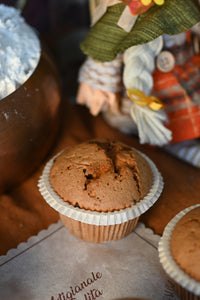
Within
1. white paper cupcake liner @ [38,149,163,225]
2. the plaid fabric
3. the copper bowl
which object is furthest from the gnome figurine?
white paper cupcake liner @ [38,149,163,225]

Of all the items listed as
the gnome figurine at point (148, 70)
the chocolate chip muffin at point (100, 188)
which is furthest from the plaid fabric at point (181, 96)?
the chocolate chip muffin at point (100, 188)

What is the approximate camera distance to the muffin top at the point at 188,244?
2.19 feet

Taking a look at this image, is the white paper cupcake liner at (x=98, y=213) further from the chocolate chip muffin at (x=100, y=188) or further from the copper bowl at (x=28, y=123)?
the copper bowl at (x=28, y=123)

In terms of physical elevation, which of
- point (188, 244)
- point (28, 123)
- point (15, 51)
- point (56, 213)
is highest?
point (15, 51)

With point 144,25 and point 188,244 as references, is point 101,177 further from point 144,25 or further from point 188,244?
point 144,25

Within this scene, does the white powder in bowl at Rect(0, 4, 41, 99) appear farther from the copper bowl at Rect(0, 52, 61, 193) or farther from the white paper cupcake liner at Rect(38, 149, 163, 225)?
the white paper cupcake liner at Rect(38, 149, 163, 225)

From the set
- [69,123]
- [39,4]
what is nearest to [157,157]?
[69,123]

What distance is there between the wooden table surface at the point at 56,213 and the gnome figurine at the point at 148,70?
6cm

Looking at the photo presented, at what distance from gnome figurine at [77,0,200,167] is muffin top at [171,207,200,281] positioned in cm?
35

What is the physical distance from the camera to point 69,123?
1.28 meters

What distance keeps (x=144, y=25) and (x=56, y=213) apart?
1.90 feet

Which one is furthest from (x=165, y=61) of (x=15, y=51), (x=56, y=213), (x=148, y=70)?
(x=56, y=213)

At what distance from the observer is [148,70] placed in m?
1.01

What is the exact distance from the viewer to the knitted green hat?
88cm
